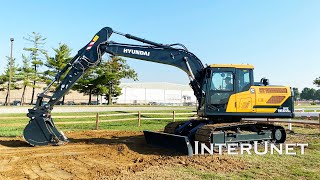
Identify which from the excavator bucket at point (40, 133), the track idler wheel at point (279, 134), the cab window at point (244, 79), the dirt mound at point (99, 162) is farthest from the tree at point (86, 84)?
the cab window at point (244, 79)

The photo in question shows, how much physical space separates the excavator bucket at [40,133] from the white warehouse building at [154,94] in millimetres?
59887

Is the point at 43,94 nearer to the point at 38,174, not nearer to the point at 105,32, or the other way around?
the point at 105,32

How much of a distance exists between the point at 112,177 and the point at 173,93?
77.7m

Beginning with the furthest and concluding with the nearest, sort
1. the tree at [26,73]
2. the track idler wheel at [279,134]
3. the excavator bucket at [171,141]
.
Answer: the tree at [26,73]
the track idler wheel at [279,134]
the excavator bucket at [171,141]

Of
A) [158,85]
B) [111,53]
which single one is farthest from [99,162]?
[158,85]

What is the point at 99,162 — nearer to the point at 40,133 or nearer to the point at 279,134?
the point at 40,133

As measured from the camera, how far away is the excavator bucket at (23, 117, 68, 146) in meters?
10.7

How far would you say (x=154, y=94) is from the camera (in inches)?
3189

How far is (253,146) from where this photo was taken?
10.8 meters

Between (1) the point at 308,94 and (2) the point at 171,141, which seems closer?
(2) the point at 171,141

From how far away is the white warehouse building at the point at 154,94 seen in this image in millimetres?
75750

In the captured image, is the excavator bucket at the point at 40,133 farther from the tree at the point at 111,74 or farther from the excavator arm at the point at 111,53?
the tree at the point at 111,74

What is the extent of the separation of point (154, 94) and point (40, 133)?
70.1 metres

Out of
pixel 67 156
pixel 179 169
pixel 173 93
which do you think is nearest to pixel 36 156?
pixel 67 156
